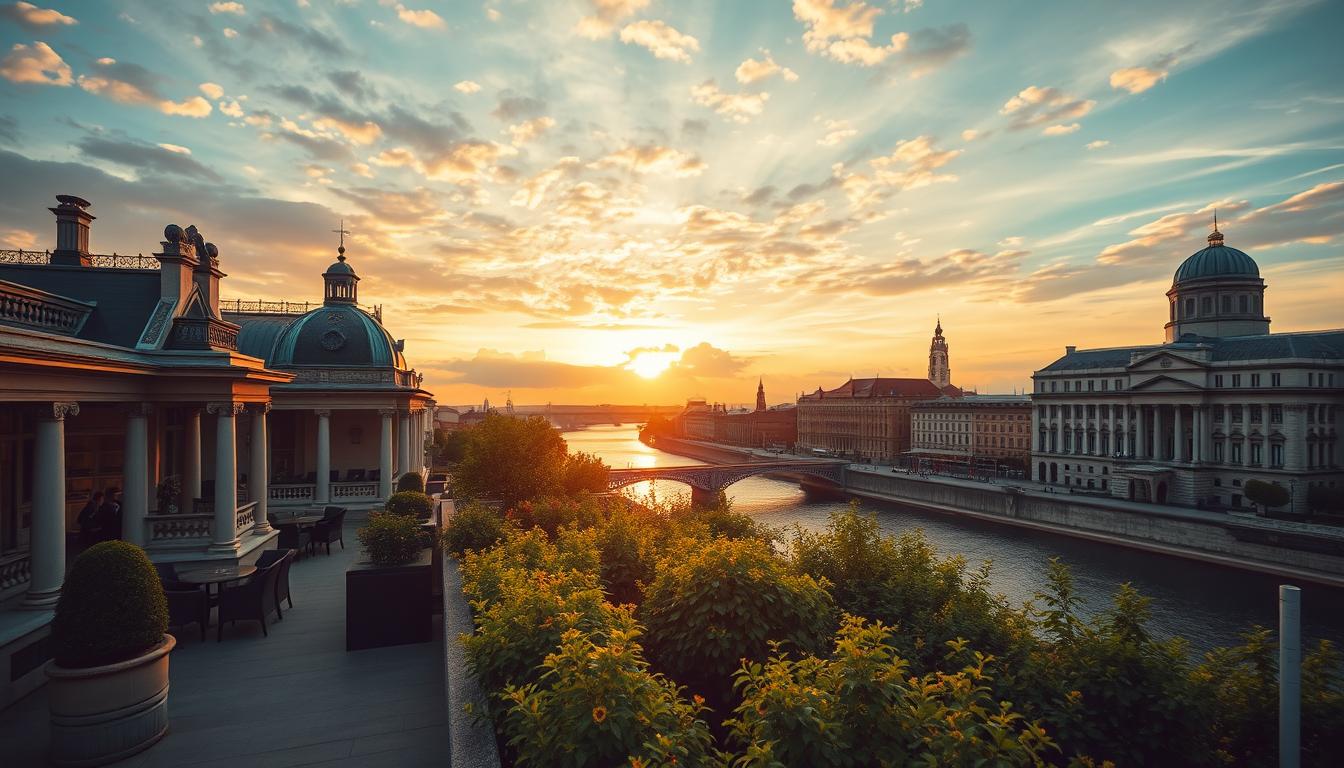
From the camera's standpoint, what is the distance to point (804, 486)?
10188 cm

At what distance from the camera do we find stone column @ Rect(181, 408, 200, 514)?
68.4 feet

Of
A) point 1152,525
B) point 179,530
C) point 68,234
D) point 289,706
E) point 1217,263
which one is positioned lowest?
point 1152,525

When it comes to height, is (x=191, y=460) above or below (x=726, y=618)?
above

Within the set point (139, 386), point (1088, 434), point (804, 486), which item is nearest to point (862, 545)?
point (139, 386)

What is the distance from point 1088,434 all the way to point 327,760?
3643 inches

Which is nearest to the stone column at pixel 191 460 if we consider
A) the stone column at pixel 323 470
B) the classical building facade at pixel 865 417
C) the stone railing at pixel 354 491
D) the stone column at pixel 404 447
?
the stone column at pixel 323 470

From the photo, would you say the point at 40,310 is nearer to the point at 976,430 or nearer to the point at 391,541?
the point at 391,541

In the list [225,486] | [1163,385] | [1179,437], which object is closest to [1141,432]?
[1179,437]

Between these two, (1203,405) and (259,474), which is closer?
(259,474)

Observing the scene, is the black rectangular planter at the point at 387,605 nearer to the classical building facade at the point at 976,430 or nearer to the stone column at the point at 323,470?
the stone column at the point at 323,470

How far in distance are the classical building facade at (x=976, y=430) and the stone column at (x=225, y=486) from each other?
342ft

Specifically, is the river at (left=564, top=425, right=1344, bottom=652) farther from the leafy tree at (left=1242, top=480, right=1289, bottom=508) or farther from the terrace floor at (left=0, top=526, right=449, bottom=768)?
the terrace floor at (left=0, top=526, right=449, bottom=768)

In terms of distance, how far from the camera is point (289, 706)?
984 centimetres

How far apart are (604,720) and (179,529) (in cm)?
1783
